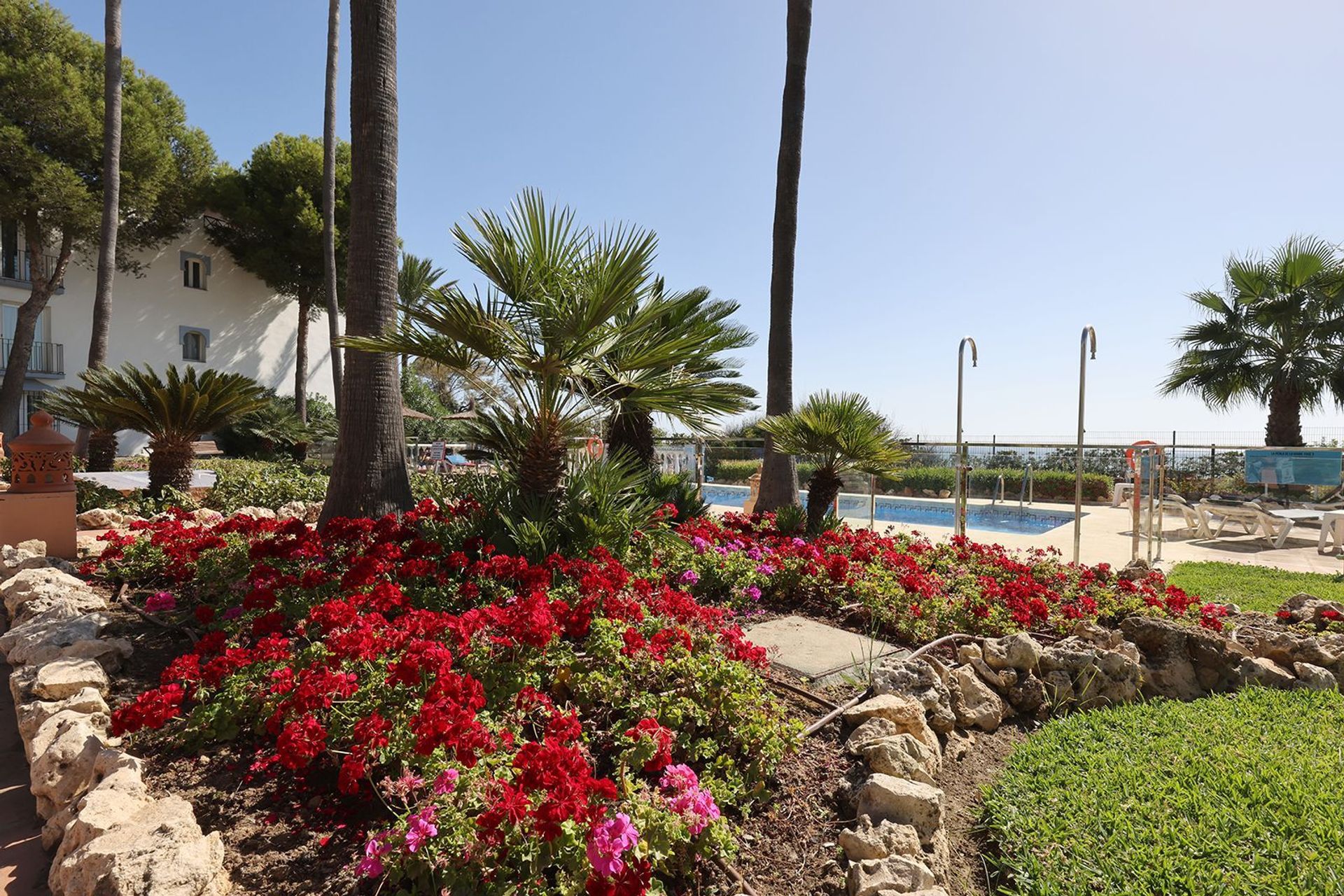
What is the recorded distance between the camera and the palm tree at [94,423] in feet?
26.0

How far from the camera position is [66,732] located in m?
2.41

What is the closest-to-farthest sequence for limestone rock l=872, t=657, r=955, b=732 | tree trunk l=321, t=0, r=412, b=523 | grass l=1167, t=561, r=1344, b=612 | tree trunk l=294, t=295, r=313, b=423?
limestone rock l=872, t=657, r=955, b=732 → tree trunk l=321, t=0, r=412, b=523 → grass l=1167, t=561, r=1344, b=612 → tree trunk l=294, t=295, r=313, b=423

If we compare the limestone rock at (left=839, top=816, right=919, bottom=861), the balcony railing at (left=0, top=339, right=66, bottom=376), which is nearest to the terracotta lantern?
the limestone rock at (left=839, top=816, right=919, bottom=861)

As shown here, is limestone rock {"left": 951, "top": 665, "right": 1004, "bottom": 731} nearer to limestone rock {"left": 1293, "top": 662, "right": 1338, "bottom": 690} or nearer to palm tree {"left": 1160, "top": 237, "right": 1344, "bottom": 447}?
limestone rock {"left": 1293, "top": 662, "right": 1338, "bottom": 690}

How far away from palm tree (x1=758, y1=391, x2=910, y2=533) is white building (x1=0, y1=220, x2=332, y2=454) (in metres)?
16.9

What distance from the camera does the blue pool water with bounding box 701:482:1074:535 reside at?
11.9 m

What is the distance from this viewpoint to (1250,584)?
21.6 ft

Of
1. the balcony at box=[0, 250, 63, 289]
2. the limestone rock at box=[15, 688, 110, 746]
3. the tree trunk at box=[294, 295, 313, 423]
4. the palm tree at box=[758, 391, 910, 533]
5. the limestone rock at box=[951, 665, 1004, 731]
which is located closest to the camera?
the limestone rock at box=[15, 688, 110, 746]

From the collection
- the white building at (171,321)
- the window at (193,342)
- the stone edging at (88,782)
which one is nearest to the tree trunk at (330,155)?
the white building at (171,321)

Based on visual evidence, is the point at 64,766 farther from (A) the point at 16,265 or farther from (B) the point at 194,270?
(B) the point at 194,270

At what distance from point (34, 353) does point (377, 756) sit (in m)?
24.0

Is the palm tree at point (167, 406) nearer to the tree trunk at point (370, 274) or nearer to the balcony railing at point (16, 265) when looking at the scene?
the tree trunk at point (370, 274)

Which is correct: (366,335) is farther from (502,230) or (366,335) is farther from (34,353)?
(34,353)

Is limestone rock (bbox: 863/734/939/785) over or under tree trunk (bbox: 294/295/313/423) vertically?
under
